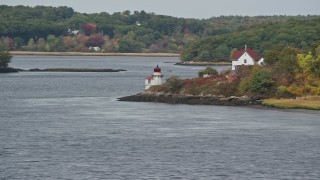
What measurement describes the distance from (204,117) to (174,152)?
2456 centimetres

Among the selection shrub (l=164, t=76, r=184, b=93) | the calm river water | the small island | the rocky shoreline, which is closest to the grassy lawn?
the small island

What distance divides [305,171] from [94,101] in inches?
2321

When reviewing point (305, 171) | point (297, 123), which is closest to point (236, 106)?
point (297, 123)

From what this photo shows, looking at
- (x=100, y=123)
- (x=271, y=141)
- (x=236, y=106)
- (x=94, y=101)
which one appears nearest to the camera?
(x=271, y=141)

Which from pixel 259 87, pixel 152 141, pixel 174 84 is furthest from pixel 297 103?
pixel 152 141

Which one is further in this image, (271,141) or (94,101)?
(94,101)

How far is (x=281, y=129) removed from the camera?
86.2 m

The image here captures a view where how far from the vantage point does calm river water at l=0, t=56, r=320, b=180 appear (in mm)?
64238

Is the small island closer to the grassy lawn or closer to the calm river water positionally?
the grassy lawn

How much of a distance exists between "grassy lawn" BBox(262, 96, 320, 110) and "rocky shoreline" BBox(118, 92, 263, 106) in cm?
181

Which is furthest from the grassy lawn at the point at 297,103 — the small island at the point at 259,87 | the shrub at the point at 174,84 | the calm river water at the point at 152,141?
the shrub at the point at 174,84

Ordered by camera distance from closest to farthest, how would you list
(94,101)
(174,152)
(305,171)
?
(305,171) < (174,152) < (94,101)

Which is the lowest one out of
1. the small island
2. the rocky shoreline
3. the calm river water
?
the calm river water

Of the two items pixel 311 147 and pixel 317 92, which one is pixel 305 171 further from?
pixel 317 92
